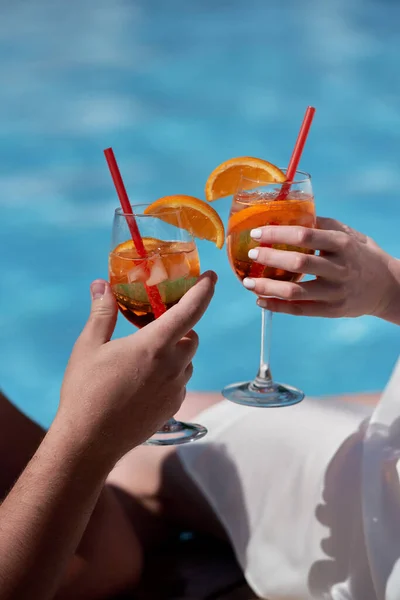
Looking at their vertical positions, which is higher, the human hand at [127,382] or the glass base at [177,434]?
the human hand at [127,382]

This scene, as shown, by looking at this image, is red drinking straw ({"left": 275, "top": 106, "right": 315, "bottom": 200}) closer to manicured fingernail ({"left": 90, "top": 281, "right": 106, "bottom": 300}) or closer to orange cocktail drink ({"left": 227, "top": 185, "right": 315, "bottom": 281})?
orange cocktail drink ({"left": 227, "top": 185, "right": 315, "bottom": 281})

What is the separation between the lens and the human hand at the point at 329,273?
1728 mm

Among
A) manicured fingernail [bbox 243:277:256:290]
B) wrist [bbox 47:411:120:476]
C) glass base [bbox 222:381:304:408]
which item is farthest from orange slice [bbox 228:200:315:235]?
wrist [bbox 47:411:120:476]

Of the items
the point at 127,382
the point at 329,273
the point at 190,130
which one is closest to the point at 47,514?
the point at 127,382

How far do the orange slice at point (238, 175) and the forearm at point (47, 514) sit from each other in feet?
2.61

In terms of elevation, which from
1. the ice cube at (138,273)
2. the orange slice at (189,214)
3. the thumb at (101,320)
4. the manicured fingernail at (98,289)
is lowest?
the thumb at (101,320)

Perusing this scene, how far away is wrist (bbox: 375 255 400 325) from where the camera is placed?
1.97m

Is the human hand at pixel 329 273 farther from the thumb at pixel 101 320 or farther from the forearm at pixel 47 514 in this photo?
the forearm at pixel 47 514

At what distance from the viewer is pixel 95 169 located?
6520 mm

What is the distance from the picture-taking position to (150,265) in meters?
1.68

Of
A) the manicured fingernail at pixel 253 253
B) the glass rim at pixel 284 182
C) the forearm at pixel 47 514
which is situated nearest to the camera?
the forearm at pixel 47 514

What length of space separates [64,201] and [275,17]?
2733mm

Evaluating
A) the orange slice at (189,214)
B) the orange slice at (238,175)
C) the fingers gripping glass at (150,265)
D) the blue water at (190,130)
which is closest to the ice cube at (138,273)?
the fingers gripping glass at (150,265)

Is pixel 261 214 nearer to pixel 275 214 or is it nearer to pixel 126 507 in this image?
pixel 275 214
